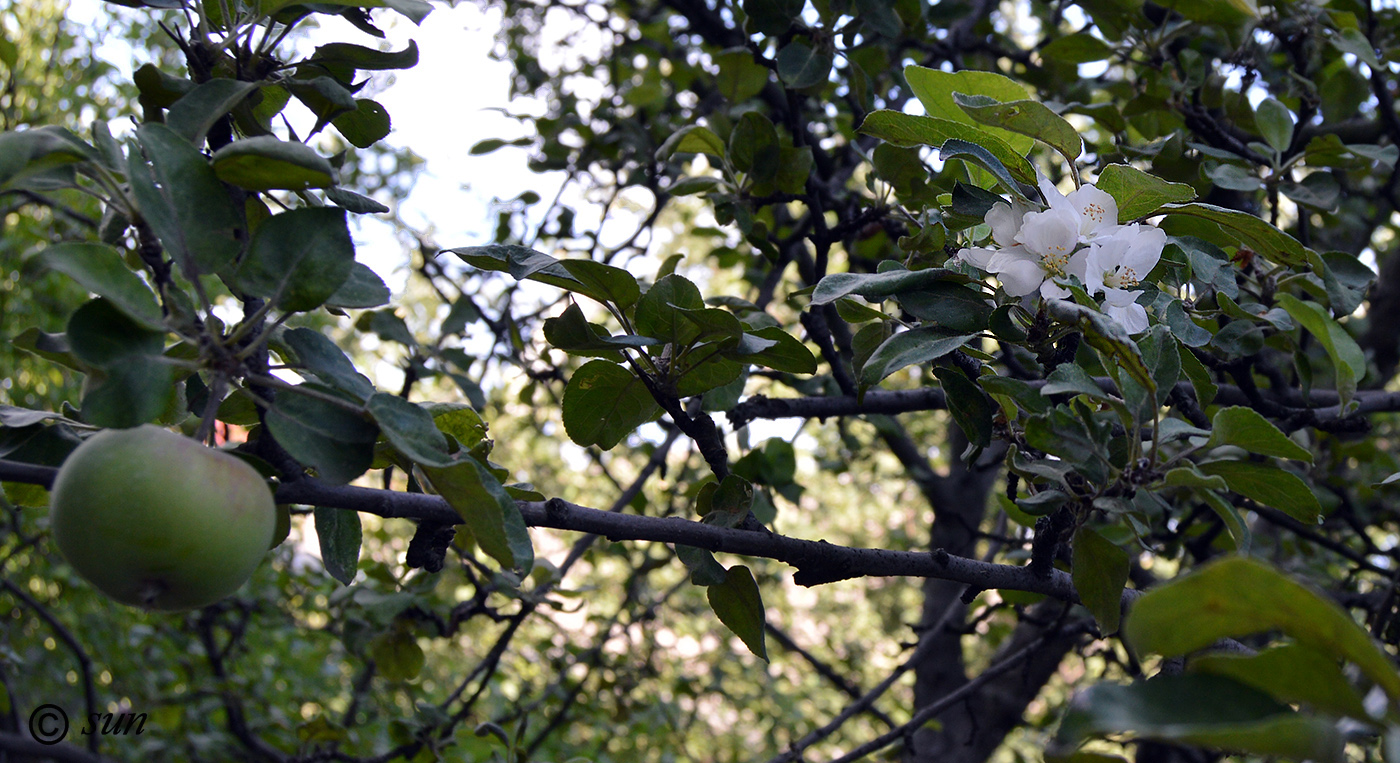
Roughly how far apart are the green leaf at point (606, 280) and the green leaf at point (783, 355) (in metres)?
0.13

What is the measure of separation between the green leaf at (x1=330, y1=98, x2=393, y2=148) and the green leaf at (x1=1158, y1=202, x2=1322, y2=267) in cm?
88

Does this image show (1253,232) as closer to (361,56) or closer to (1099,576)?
(1099,576)

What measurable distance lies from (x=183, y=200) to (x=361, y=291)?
0.18 metres

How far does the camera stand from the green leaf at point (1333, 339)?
0.83 m

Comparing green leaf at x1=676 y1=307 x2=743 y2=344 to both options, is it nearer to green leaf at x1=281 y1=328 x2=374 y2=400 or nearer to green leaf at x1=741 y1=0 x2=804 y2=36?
green leaf at x1=281 y1=328 x2=374 y2=400

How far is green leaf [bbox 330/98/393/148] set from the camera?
3.47 feet

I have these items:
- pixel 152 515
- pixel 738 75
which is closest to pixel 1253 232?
pixel 152 515

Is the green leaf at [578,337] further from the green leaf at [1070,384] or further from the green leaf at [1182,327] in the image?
the green leaf at [1182,327]

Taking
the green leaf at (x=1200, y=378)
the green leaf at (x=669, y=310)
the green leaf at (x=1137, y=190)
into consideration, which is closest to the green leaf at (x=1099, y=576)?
the green leaf at (x=1200, y=378)

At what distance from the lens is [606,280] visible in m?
0.95

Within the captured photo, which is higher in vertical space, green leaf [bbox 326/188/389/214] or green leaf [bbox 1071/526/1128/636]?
green leaf [bbox 326/188/389/214]

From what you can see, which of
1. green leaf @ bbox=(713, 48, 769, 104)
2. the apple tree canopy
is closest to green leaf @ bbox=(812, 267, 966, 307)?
the apple tree canopy

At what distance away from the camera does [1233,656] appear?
0.55 m

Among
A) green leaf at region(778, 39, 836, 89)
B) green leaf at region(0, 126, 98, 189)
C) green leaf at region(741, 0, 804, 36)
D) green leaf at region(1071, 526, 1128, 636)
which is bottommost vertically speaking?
green leaf at region(0, 126, 98, 189)
